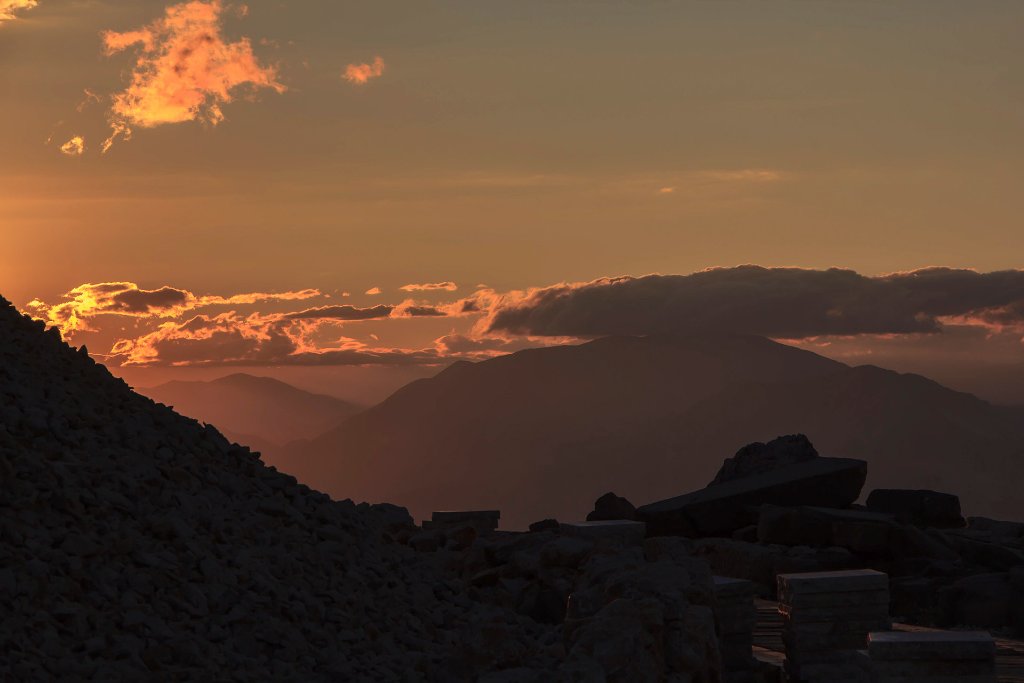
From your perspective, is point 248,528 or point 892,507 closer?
point 248,528

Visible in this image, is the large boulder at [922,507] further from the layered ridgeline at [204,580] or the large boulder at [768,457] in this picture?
the layered ridgeline at [204,580]

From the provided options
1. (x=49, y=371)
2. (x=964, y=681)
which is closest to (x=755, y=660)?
(x=964, y=681)

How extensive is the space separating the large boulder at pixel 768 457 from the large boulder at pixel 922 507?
1.88 m

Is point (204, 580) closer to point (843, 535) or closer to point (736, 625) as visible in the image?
point (736, 625)

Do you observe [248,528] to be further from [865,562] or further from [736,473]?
[736,473]

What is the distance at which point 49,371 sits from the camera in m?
15.2

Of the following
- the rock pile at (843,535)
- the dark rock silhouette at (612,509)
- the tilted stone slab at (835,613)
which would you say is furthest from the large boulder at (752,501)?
the tilted stone slab at (835,613)

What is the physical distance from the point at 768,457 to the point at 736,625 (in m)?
17.6

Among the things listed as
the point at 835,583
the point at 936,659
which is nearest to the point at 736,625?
the point at 835,583

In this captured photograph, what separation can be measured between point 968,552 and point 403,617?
16.5 meters

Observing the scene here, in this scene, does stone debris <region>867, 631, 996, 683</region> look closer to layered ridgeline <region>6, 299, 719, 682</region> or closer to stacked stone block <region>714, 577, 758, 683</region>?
layered ridgeline <region>6, 299, 719, 682</region>

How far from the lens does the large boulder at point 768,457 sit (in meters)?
32.6

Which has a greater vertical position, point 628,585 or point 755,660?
point 628,585

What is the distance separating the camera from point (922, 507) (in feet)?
107
